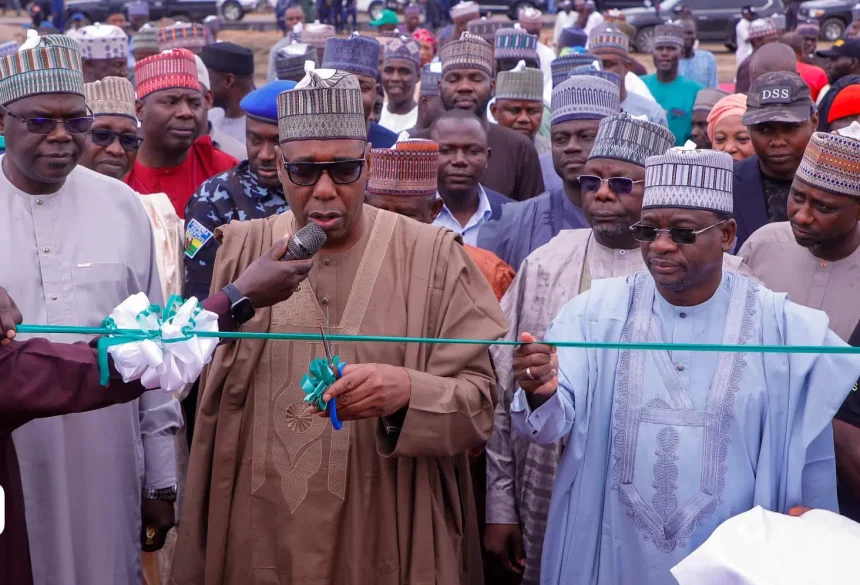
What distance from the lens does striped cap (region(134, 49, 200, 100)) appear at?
6734mm

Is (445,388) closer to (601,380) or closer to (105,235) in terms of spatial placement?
(601,380)

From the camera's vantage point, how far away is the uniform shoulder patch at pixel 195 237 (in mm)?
5270

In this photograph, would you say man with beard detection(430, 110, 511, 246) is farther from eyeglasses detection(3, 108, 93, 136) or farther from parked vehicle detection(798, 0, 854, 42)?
parked vehicle detection(798, 0, 854, 42)

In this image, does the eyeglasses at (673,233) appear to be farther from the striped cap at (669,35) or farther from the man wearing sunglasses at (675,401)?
the striped cap at (669,35)

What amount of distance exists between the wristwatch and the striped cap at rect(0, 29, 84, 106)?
3.74 feet

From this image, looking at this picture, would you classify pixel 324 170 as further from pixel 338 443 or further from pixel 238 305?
pixel 338 443

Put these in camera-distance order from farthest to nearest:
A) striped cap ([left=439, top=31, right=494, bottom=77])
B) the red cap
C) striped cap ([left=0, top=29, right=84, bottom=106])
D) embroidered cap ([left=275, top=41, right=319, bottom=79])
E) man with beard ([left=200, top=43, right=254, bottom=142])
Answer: man with beard ([left=200, top=43, right=254, bottom=142]) → embroidered cap ([left=275, top=41, right=319, bottom=79]) → striped cap ([left=439, top=31, right=494, bottom=77]) → the red cap → striped cap ([left=0, top=29, right=84, bottom=106])

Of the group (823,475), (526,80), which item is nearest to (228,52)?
(526,80)

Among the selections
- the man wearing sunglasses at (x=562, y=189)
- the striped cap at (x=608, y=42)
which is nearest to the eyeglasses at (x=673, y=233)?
the man wearing sunglasses at (x=562, y=189)

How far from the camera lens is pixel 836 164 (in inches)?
186

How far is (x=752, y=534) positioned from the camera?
3412mm

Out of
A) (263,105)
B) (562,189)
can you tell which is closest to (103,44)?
(263,105)

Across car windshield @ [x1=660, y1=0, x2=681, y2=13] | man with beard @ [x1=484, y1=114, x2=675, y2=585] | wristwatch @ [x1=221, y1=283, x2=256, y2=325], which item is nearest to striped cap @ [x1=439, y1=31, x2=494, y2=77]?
man with beard @ [x1=484, y1=114, x2=675, y2=585]

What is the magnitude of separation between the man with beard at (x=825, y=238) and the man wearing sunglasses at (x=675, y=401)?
0.87 m
